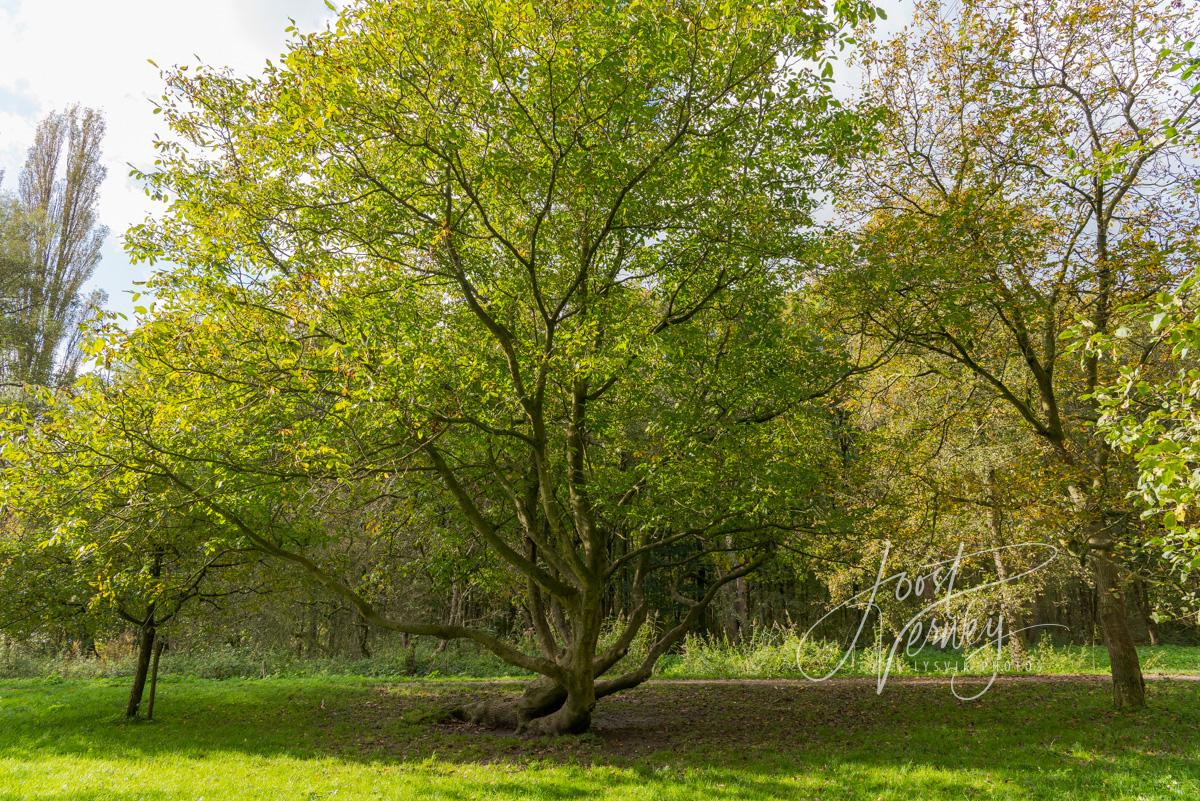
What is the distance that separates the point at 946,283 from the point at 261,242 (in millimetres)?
9402

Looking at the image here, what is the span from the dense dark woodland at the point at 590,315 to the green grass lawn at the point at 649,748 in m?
1.30

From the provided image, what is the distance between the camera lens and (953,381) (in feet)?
42.9

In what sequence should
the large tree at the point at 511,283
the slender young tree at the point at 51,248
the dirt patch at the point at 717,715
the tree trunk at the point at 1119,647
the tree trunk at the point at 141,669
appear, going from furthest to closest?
the slender young tree at the point at 51,248 < the tree trunk at the point at 141,669 < the tree trunk at the point at 1119,647 < the dirt patch at the point at 717,715 < the large tree at the point at 511,283

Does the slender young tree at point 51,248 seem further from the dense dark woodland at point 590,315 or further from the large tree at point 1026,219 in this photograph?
the large tree at point 1026,219

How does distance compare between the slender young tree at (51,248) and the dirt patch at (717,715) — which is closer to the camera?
the dirt patch at (717,715)

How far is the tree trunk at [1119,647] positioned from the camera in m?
10.6

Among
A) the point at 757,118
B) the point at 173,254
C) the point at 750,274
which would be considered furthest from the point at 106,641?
the point at 757,118

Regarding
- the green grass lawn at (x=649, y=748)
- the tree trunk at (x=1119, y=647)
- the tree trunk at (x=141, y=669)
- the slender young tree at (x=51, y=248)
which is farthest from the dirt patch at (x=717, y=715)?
the slender young tree at (x=51, y=248)

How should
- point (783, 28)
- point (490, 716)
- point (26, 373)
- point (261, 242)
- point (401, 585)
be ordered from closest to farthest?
point (783, 28), point (261, 242), point (490, 716), point (401, 585), point (26, 373)

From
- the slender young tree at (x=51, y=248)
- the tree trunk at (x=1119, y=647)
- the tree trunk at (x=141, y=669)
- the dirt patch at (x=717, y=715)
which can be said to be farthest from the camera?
the slender young tree at (x=51, y=248)

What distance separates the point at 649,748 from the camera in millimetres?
9695

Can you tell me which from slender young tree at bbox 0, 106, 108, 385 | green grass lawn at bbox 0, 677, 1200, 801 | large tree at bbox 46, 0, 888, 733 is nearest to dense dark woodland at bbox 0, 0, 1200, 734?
large tree at bbox 46, 0, 888, 733

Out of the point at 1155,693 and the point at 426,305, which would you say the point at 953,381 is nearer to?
the point at 1155,693

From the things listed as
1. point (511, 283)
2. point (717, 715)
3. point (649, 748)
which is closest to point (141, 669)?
point (649, 748)
